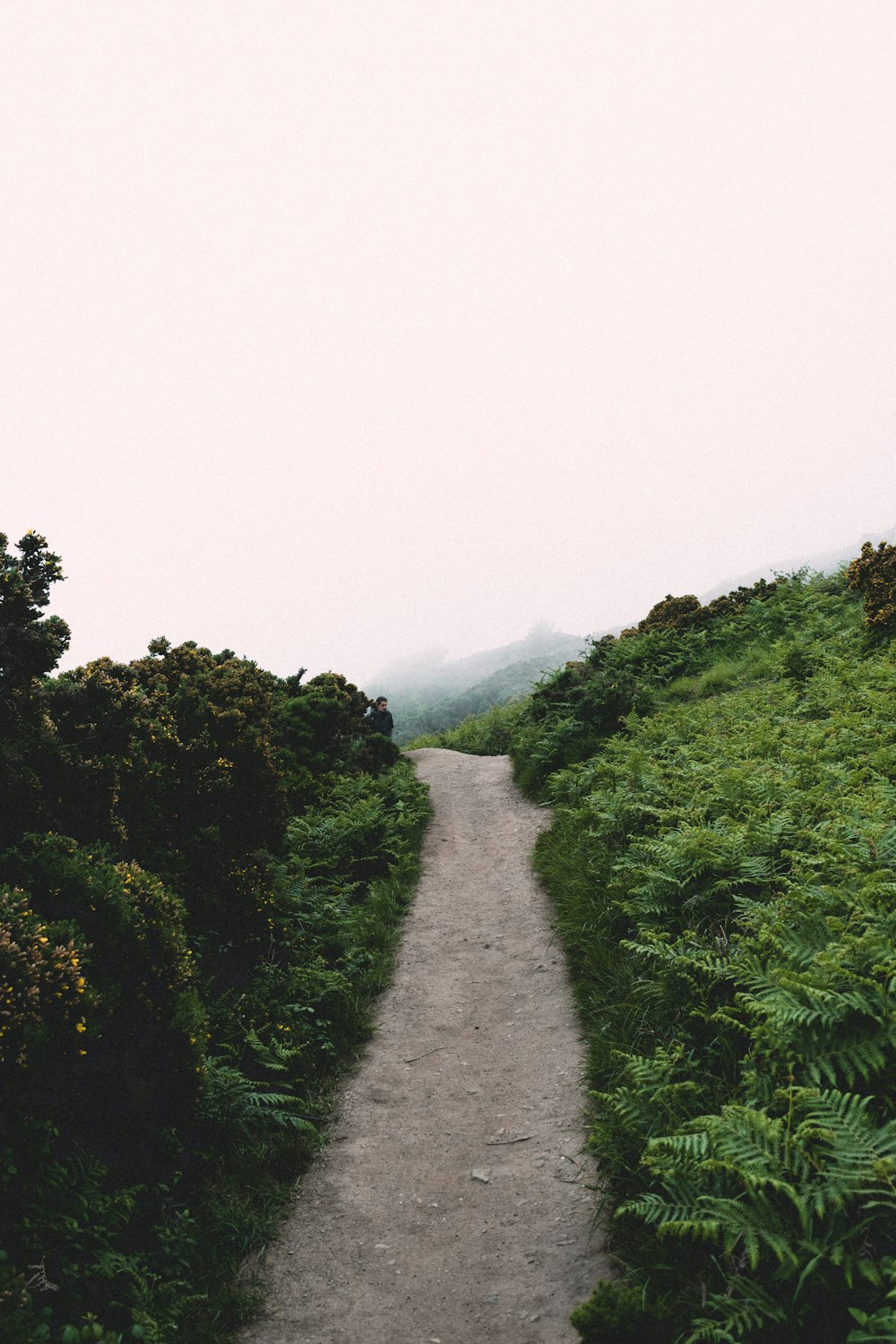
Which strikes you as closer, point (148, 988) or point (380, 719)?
point (148, 988)

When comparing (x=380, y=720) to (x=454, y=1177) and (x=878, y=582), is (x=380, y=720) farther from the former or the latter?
(x=454, y=1177)

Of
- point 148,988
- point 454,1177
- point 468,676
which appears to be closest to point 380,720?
point 148,988

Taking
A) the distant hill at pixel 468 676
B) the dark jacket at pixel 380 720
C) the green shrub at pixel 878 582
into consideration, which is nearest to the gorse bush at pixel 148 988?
the dark jacket at pixel 380 720

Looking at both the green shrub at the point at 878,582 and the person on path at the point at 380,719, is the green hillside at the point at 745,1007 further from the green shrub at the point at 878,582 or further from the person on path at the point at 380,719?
the person on path at the point at 380,719

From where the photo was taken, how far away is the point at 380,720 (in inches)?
668

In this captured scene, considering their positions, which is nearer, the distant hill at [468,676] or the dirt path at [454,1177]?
the dirt path at [454,1177]

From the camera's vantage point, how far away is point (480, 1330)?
12.6ft

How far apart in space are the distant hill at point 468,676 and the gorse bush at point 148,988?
4241cm

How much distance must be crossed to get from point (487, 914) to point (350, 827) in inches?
110

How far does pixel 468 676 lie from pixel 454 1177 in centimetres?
8982

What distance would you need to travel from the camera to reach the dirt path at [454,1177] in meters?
4.03

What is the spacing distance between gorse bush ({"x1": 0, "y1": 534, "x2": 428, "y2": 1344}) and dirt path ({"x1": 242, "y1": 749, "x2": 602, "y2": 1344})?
325 millimetres

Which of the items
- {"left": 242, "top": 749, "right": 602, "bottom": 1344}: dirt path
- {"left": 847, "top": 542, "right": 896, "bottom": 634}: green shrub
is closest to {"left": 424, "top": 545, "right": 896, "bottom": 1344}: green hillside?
{"left": 242, "top": 749, "right": 602, "bottom": 1344}: dirt path

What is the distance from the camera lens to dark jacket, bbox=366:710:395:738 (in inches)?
664
